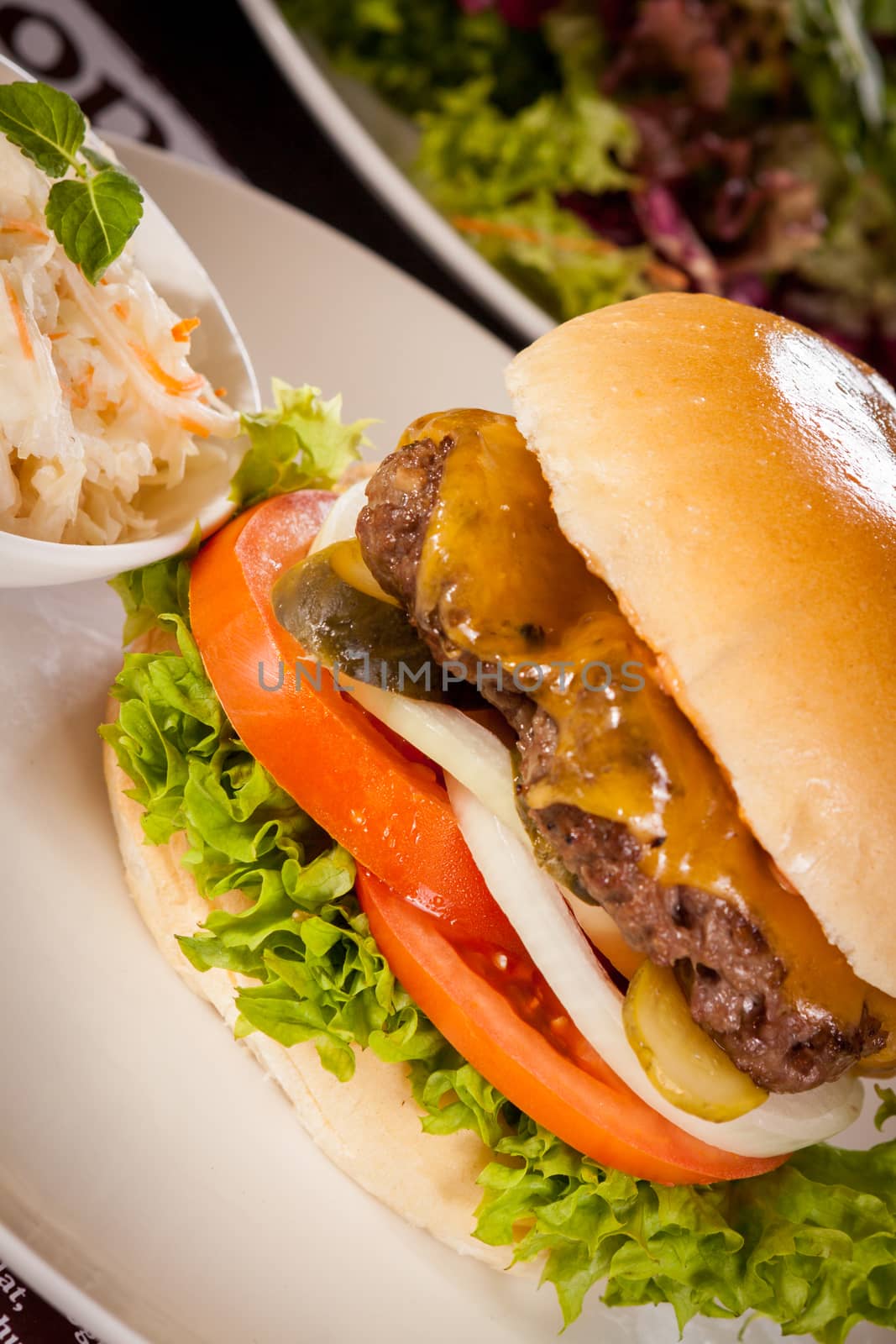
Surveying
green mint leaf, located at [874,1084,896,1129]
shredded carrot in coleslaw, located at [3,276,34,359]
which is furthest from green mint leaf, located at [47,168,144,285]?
green mint leaf, located at [874,1084,896,1129]

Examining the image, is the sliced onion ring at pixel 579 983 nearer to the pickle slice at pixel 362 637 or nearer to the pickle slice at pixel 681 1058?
the pickle slice at pixel 681 1058

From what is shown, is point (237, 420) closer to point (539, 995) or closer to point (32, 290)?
point (32, 290)

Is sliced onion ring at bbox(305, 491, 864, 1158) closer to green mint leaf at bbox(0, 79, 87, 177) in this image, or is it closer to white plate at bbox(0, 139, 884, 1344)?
white plate at bbox(0, 139, 884, 1344)

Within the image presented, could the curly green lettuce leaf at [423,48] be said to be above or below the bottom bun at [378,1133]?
above

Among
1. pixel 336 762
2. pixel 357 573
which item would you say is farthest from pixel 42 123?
pixel 336 762

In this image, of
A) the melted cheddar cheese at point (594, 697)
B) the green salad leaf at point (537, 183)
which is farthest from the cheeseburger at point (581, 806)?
the green salad leaf at point (537, 183)

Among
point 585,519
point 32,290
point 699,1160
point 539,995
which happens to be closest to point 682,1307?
point 699,1160

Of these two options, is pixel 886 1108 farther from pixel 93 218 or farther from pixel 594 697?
pixel 93 218
